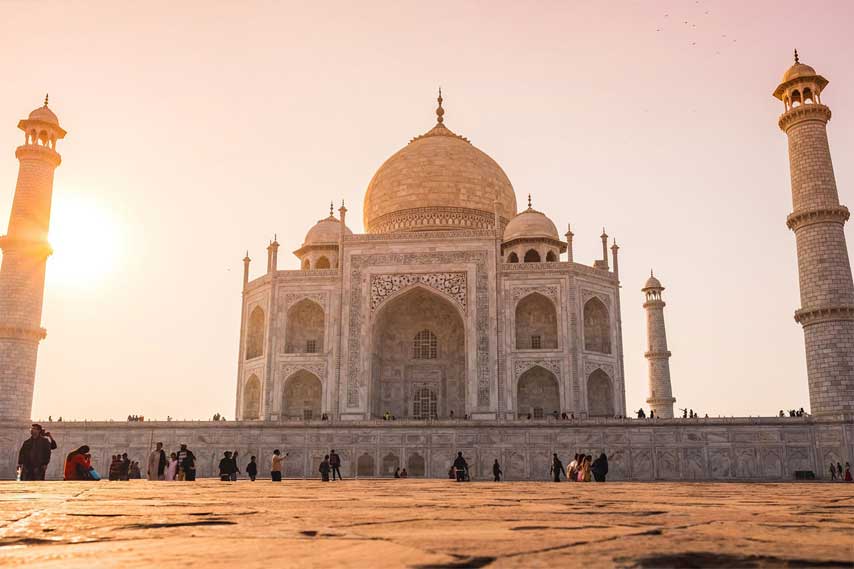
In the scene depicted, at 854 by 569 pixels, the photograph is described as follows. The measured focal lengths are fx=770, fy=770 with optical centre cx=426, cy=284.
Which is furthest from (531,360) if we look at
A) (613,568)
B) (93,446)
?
(613,568)

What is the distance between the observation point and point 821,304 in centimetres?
1738

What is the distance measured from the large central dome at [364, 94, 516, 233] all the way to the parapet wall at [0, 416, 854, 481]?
38.7 feet

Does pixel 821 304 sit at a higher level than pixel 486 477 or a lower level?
higher

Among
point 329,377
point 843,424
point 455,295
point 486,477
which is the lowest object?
point 486,477

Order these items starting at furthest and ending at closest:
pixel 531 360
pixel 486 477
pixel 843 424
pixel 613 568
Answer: pixel 531 360
pixel 486 477
pixel 843 424
pixel 613 568

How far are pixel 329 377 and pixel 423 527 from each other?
69.9ft

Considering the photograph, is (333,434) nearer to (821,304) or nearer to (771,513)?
(821,304)

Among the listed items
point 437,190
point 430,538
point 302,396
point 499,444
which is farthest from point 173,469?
point 437,190

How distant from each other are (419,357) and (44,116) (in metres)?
13.2

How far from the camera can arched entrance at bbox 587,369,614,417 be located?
24.1 metres

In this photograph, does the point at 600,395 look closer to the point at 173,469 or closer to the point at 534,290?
the point at 534,290

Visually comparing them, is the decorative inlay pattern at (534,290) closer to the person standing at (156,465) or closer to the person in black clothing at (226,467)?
the person standing at (156,465)

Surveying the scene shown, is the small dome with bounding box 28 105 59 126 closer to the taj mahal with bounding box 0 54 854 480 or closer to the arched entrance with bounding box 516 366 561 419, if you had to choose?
the taj mahal with bounding box 0 54 854 480

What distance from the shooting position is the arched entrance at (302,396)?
2478cm
